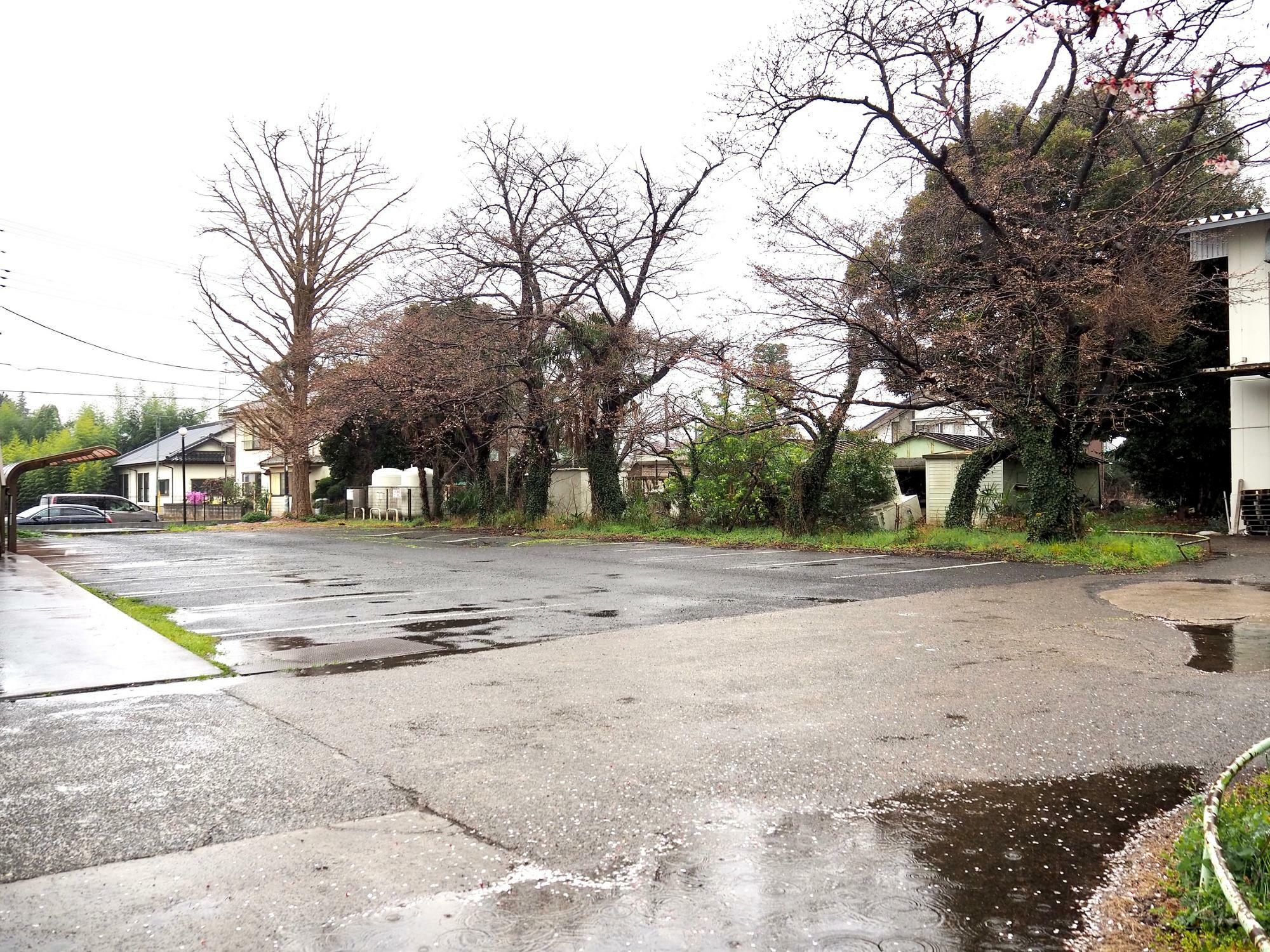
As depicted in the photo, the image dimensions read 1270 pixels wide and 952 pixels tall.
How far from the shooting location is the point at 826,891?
9.97ft

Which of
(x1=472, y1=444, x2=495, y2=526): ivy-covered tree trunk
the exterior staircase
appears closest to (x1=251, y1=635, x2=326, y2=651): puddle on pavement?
the exterior staircase

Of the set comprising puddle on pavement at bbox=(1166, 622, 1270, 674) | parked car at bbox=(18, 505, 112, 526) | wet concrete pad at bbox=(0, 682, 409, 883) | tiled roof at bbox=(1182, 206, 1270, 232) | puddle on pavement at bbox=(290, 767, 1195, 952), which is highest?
tiled roof at bbox=(1182, 206, 1270, 232)

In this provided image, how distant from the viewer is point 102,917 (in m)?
2.85

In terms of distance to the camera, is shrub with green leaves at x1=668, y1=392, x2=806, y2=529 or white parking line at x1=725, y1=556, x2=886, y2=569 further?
shrub with green leaves at x1=668, y1=392, x2=806, y2=529

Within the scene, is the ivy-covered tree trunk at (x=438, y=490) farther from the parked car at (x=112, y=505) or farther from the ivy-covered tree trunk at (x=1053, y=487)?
the ivy-covered tree trunk at (x=1053, y=487)

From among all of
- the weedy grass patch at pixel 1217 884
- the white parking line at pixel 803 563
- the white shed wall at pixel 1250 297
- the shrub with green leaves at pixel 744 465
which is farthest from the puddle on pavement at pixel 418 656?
the white shed wall at pixel 1250 297

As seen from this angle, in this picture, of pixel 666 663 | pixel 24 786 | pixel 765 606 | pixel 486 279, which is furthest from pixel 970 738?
pixel 486 279

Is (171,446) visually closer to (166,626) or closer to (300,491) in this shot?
(300,491)

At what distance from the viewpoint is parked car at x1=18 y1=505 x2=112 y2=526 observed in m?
33.5

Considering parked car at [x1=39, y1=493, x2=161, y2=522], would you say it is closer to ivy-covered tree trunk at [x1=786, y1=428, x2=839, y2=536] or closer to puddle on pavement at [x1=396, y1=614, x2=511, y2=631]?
ivy-covered tree trunk at [x1=786, y1=428, x2=839, y2=536]

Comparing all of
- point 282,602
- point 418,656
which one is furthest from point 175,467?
point 418,656

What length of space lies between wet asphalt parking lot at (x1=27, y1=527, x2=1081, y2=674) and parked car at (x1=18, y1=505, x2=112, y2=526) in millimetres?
13582

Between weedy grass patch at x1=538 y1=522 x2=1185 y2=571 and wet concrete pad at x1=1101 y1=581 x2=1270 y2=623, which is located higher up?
weedy grass patch at x1=538 y1=522 x2=1185 y2=571

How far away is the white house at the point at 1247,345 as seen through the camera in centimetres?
1975
